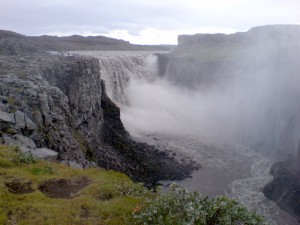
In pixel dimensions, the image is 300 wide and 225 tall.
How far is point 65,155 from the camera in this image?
22250 mm

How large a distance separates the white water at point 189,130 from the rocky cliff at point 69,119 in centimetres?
430

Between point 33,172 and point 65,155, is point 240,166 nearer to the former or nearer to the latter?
point 65,155

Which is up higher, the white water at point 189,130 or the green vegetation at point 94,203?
the green vegetation at point 94,203

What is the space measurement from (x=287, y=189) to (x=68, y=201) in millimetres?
30817

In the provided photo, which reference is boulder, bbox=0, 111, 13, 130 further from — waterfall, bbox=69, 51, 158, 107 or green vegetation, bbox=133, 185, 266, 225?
waterfall, bbox=69, 51, 158, 107

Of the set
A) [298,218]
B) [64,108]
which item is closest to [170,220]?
[64,108]

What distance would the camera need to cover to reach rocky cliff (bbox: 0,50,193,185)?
20328 millimetres

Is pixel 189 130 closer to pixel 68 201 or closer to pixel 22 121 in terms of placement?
pixel 22 121

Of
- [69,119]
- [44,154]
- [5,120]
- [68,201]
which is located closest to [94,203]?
[68,201]

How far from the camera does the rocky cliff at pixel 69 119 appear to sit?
66.7 ft

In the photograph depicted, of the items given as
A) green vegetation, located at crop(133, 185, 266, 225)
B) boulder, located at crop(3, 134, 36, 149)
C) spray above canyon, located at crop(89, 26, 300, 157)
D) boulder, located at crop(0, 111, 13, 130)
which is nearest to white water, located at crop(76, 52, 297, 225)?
spray above canyon, located at crop(89, 26, 300, 157)

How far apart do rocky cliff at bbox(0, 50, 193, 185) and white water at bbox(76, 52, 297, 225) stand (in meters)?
4.30

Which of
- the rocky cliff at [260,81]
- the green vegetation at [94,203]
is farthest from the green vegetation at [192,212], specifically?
the rocky cliff at [260,81]

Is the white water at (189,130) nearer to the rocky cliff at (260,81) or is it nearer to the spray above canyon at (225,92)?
the spray above canyon at (225,92)
